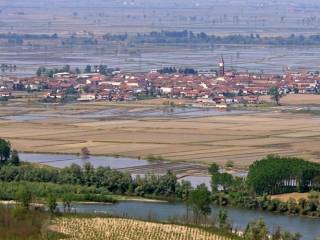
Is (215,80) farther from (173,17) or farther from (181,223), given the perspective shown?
(173,17)

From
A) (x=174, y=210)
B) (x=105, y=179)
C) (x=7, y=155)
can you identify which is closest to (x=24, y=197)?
(x=174, y=210)

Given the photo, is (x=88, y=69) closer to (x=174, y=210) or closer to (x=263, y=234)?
(x=174, y=210)

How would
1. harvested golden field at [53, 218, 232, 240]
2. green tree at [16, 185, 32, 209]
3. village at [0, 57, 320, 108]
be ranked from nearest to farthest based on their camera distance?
harvested golden field at [53, 218, 232, 240], green tree at [16, 185, 32, 209], village at [0, 57, 320, 108]

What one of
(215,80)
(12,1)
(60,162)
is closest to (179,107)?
(215,80)

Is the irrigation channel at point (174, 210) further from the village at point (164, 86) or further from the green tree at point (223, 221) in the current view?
the village at point (164, 86)

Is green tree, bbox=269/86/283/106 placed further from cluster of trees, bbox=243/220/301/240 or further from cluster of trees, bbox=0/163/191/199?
cluster of trees, bbox=243/220/301/240

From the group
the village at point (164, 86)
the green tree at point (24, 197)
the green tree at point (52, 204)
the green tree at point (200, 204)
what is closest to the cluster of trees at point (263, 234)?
the green tree at point (200, 204)

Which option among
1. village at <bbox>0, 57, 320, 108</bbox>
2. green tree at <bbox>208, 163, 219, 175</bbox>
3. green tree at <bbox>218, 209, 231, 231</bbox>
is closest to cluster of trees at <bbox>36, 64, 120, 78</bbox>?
village at <bbox>0, 57, 320, 108</bbox>
